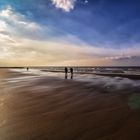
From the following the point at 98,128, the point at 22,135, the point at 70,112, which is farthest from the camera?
the point at 70,112

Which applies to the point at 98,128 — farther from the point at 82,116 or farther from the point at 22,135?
the point at 22,135

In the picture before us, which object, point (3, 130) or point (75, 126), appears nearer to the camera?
point (3, 130)

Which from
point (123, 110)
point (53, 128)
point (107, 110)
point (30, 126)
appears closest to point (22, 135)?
point (30, 126)

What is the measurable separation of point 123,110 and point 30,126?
13.3ft

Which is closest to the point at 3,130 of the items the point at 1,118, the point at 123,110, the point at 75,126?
the point at 1,118

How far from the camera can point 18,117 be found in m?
6.00

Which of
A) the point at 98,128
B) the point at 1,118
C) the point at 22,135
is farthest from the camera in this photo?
the point at 1,118

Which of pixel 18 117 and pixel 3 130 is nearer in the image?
pixel 3 130

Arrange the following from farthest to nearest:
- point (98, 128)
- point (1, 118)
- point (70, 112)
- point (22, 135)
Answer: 1. point (70, 112)
2. point (1, 118)
3. point (98, 128)
4. point (22, 135)

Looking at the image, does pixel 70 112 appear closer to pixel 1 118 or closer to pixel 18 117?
pixel 18 117

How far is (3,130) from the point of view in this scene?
15.6ft

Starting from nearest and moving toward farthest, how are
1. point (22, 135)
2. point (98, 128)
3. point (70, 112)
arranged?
point (22, 135), point (98, 128), point (70, 112)

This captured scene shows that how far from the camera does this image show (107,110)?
7.01 metres

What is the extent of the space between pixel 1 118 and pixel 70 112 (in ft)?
8.71
